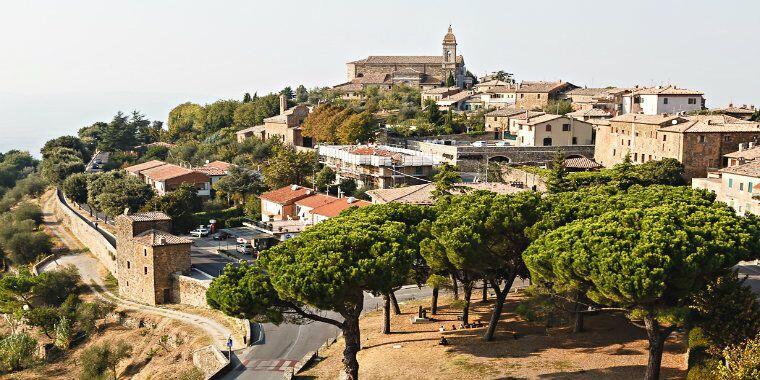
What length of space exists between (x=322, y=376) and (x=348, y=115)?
Answer: 50.1 m

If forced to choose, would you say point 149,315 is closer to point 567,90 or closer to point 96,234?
point 96,234

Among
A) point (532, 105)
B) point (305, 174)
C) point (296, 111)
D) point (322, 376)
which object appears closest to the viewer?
point (322, 376)

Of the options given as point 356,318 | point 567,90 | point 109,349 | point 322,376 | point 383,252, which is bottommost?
point 109,349

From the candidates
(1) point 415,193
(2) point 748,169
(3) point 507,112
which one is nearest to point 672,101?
(3) point 507,112

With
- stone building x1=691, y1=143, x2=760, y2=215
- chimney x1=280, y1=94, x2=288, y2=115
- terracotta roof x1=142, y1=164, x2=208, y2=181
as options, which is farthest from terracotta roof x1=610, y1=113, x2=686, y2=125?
chimney x1=280, y1=94, x2=288, y2=115

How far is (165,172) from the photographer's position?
69188 mm

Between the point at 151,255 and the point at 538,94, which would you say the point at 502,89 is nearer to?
the point at 538,94

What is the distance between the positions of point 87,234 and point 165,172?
463 inches

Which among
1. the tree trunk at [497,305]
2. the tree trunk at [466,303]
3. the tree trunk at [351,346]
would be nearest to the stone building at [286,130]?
the tree trunk at [466,303]

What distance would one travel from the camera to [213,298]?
24906 mm

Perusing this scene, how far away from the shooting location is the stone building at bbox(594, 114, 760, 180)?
49500 millimetres

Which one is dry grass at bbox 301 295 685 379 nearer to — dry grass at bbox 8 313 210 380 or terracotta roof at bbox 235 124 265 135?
dry grass at bbox 8 313 210 380

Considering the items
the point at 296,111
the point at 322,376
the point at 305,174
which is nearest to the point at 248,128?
the point at 296,111

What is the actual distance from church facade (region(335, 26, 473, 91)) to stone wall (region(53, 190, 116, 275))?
59.2 metres
